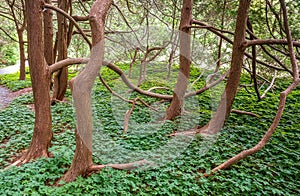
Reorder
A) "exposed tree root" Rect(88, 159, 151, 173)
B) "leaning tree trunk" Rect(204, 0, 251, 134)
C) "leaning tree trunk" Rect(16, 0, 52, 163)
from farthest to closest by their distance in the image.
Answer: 1. "leaning tree trunk" Rect(204, 0, 251, 134)
2. "leaning tree trunk" Rect(16, 0, 52, 163)
3. "exposed tree root" Rect(88, 159, 151, 173)

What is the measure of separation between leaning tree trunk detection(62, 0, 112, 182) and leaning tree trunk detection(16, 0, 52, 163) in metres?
1.00

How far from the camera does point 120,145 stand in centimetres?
488

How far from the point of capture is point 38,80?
420 cm

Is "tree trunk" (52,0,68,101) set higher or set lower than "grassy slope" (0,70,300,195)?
higher

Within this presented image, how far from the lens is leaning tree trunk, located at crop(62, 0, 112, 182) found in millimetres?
3361

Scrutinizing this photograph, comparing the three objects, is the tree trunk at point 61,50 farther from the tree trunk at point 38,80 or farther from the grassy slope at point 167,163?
the tree trunk at point 38,80

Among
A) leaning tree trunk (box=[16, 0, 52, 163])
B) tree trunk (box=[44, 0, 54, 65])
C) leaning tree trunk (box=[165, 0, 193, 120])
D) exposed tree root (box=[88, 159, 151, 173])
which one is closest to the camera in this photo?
exposed tree root (box=[88, 159, 151, 173])

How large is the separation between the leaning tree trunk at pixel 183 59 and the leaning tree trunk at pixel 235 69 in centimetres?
124

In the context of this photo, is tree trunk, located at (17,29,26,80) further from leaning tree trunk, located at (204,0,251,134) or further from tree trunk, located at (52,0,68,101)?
leaning tree trunk, located at (204,0,251,134)

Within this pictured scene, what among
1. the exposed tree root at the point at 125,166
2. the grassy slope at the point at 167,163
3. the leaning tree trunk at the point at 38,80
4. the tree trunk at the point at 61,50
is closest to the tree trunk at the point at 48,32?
the tree trunk at the point at 61,50

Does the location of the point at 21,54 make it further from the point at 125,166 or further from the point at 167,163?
the point at 167,163

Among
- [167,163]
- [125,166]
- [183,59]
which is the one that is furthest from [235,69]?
[125,166]

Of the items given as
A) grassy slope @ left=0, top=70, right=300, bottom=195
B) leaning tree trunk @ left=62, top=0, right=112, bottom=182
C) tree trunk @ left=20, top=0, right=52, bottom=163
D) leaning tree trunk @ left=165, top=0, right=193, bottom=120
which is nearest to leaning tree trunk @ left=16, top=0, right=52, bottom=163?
tree trunk @ left=20, top=0, right=52, bottom=163

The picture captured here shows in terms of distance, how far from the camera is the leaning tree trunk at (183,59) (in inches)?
235
